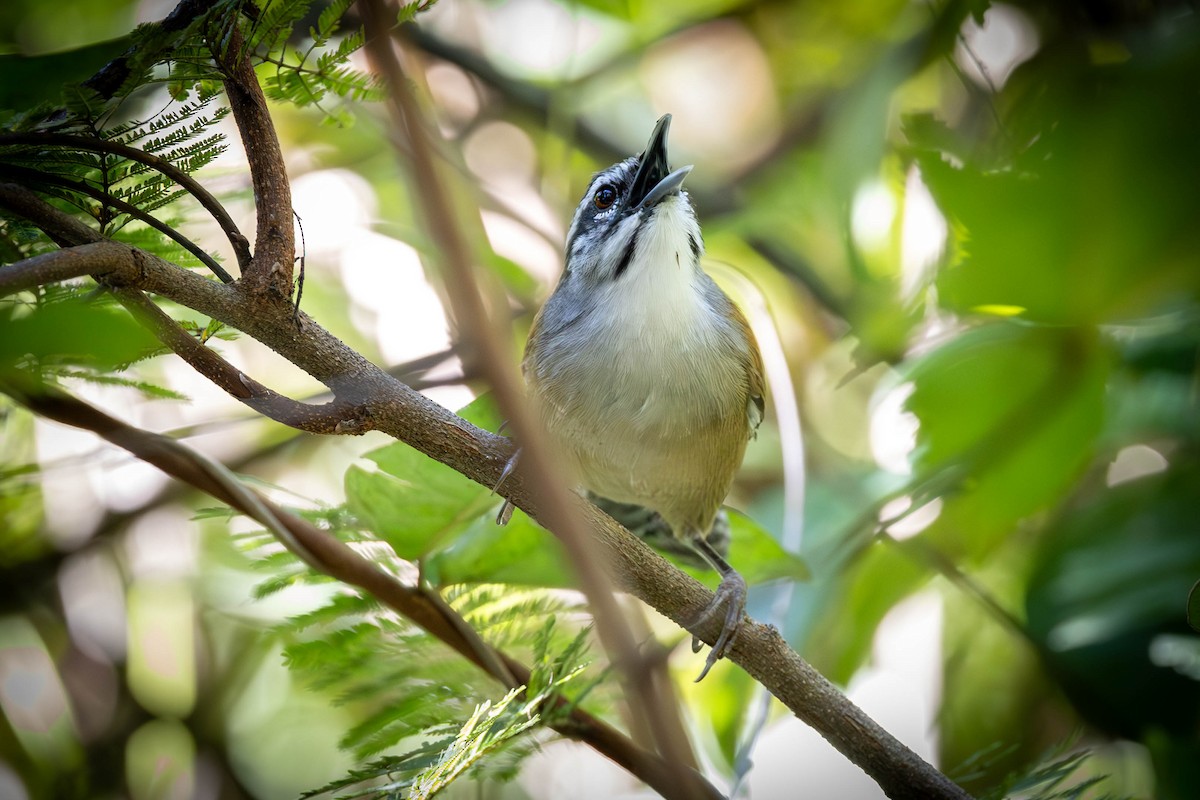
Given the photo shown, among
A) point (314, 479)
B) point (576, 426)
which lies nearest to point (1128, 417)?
point (576, 426)

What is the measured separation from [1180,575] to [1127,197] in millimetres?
1534

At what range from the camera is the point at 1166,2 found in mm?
3037

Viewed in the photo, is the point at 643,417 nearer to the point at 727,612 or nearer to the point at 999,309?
the point at 727,612

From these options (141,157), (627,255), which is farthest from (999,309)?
(141,157)

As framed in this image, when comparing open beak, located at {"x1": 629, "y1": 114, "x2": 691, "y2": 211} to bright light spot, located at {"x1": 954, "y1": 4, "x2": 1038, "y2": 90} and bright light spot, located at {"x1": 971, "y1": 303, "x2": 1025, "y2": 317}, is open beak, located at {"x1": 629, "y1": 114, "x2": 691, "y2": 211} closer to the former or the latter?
bright light spot, located at {"x1": 971, "y1": 303, "x2": 1025, "y2": 317}

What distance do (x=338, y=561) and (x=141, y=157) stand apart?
2.55 feet

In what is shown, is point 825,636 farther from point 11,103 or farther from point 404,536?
point 11,103

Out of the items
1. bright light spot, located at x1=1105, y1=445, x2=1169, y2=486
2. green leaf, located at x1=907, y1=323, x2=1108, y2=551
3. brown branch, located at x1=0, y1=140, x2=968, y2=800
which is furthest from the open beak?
bright light spot, located at x1=1105, y1=445, x2=1169, y2=486

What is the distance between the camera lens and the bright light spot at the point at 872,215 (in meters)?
3.46

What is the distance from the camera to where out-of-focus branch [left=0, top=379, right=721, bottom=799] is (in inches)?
57.4

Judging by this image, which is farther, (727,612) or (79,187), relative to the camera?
(727,612)

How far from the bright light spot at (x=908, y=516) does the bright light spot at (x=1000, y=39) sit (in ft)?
5.06

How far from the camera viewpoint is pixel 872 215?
365 cm

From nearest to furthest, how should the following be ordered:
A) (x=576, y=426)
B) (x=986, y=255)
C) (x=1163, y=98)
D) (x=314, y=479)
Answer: (x=1163, y=98) → (x=986, y=255) → (x=576, y=426) → (x=314, y=479)
